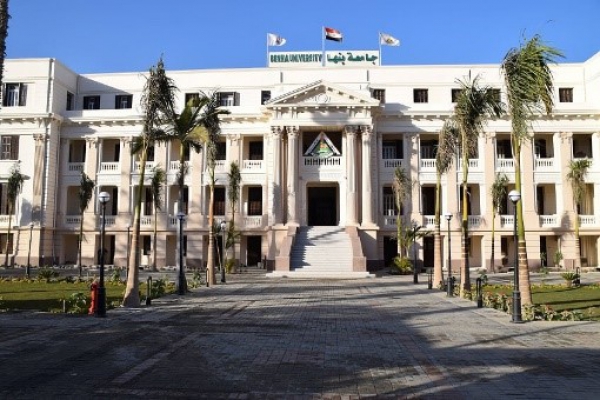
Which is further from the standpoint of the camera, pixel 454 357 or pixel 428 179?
pixel 428 179

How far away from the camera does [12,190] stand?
119ft

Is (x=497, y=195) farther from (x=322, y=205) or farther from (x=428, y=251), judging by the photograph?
(x=322, y=205)

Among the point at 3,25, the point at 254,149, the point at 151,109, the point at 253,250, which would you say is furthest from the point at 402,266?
the point at 3,25

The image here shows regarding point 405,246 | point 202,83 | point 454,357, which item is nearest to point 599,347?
point 454,357

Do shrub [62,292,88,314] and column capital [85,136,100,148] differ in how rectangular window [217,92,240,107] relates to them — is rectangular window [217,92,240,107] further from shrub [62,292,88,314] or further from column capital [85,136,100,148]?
shrub [62,292,88,314]

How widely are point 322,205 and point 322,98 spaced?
8.46 meters

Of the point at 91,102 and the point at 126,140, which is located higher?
the point at 91,102

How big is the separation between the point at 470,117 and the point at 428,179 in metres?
18.7

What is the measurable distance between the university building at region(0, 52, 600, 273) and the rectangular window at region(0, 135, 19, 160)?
0.10 metres

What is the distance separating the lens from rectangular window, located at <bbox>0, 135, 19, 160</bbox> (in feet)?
134

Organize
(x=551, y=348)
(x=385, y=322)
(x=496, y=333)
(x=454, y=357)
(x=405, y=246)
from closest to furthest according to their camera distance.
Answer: (x=454, y=357)
(x=551, y=348)
(x=496, y=333)
(x=385, y=322)
(x=405, y=246)

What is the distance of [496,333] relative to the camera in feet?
41.4

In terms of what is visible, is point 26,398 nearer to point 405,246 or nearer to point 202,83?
point 405,246

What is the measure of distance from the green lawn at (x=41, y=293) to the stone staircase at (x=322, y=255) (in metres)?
11.4
